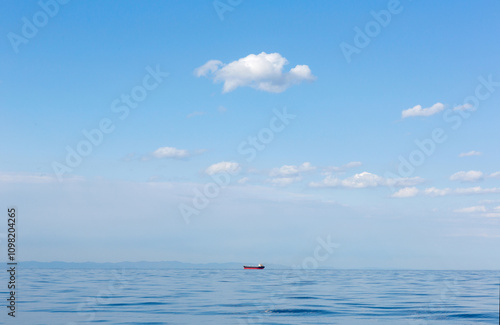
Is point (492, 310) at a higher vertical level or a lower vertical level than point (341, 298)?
lower

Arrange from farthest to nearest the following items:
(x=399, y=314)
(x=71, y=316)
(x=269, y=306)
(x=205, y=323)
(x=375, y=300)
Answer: (x=375, y=300), (x=269, y=306), (x=399, y=314), (x=71, y=316), (x=205, y=323)

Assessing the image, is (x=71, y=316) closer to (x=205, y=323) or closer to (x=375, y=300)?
(x=205, y=323)

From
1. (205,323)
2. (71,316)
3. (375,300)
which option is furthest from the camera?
(375,300)

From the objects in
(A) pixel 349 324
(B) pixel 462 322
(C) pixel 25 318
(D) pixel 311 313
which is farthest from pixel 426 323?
(C) pixel 25 318

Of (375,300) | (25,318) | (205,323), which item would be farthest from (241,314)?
(375,300)

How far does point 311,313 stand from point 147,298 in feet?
72.2

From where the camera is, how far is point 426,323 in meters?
36.8

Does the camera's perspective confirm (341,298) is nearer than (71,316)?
No

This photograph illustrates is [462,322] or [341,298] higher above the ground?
[341,298]

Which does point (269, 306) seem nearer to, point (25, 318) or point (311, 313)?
point (311, 313)

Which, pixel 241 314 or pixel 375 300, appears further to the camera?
pixel 375 300

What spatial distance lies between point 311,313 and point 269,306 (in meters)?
6.05

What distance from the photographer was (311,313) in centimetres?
4206

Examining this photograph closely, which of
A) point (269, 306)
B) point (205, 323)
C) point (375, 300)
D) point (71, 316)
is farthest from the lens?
point (375, 300)
